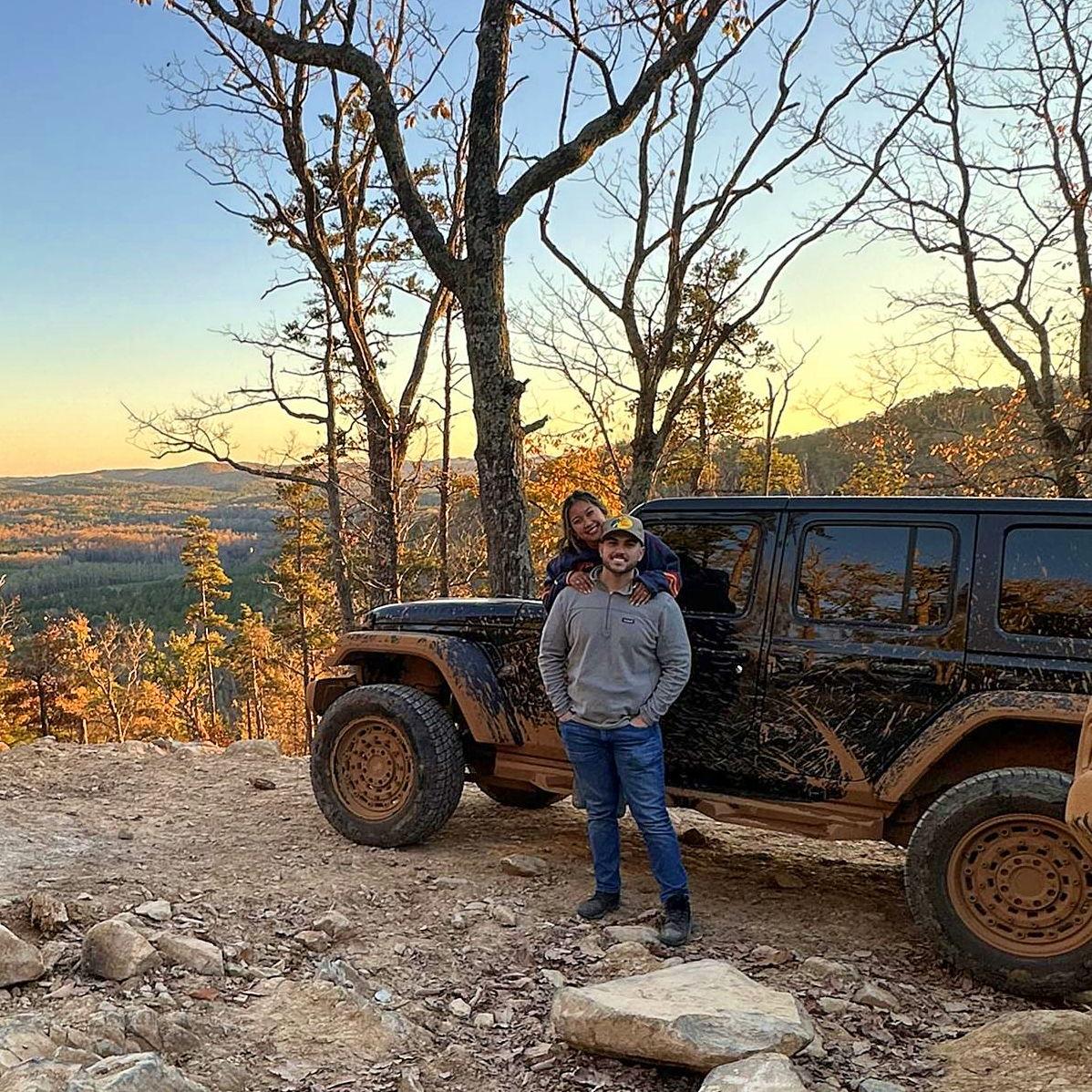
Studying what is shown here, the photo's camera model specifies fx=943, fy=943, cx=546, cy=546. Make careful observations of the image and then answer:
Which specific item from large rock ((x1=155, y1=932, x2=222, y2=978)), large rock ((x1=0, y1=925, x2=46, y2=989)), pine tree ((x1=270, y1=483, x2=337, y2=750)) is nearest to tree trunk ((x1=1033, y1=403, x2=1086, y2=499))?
large rock ((x1=155, y1=932, x2=222, y2=978))

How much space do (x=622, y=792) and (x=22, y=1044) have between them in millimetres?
2669

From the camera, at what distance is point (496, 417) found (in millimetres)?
8633

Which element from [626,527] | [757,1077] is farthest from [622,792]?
[757,1077]

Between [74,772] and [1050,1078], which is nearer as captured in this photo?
[1050,1078]

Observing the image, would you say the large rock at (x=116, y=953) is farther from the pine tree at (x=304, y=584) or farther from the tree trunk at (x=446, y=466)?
the pine tree at (x=304, y=584)

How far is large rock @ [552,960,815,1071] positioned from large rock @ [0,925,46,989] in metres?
2.09

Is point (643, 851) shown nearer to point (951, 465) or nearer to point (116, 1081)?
point (116, 1081)

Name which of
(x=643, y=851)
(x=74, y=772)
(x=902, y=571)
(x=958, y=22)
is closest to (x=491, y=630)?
(x=643, y=851)

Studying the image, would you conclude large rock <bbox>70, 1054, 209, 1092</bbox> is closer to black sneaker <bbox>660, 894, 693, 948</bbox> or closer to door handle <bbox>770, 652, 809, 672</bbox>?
black sneaker <bbox>660, 894, 693, 948</bbox>

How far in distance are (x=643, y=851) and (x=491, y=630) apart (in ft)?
5.36

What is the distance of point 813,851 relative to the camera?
6.00 meters

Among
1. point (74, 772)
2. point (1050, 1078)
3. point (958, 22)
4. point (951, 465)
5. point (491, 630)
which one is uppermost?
point (958, 22)

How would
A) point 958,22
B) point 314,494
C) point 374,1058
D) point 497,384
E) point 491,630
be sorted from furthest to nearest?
point 314,494 → point 958,22 → point 497,384 → point 491,630 → point 374,1058

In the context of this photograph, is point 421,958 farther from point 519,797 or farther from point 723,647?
point 519,797
